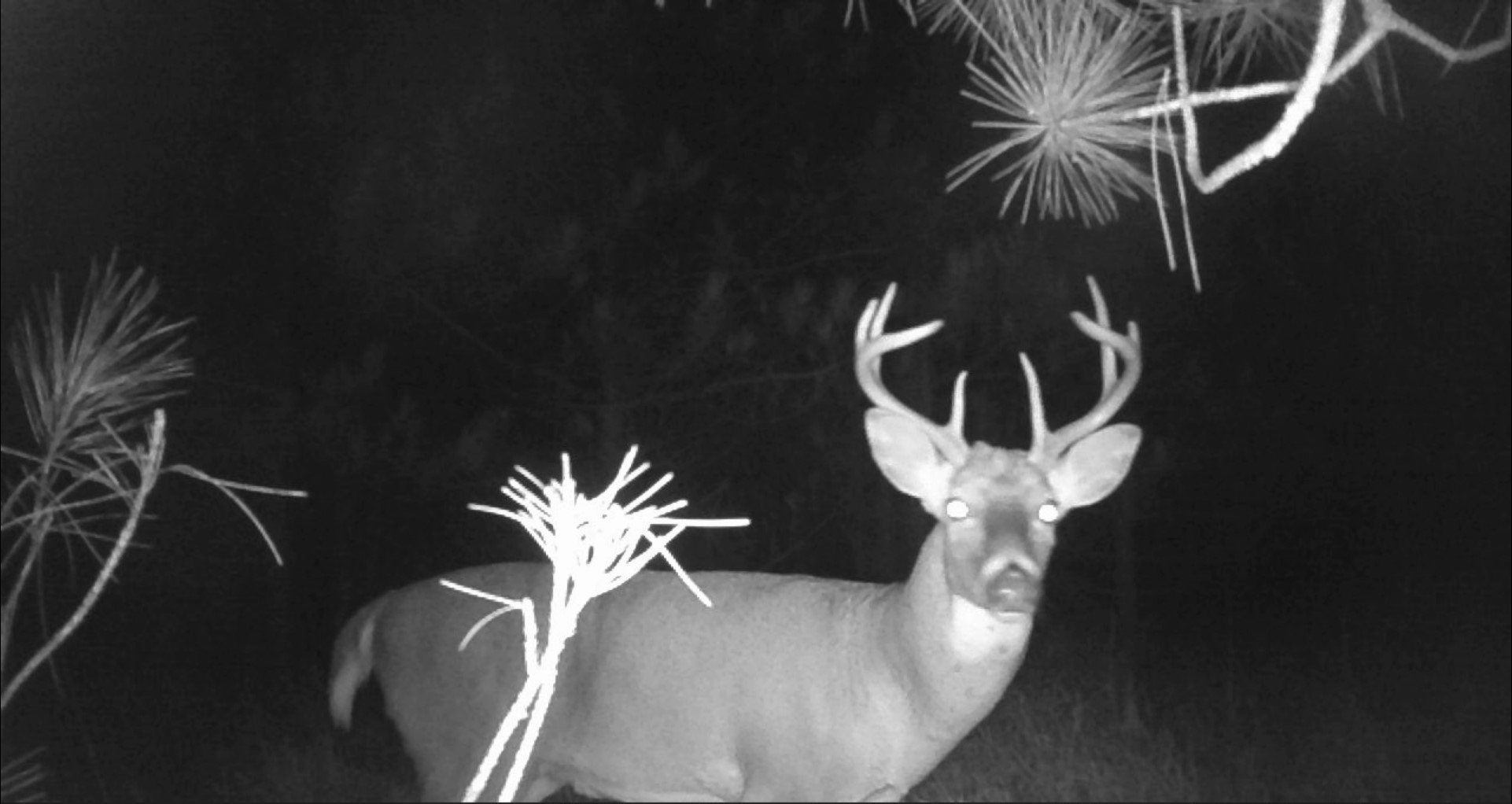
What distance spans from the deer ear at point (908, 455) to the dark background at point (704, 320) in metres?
0.09

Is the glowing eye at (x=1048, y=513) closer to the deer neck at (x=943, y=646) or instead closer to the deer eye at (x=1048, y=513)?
the deer eye at (x=1048, y=513)

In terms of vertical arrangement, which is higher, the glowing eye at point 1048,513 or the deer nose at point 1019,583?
the glowing eye at point 1048,513

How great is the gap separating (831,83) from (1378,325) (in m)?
0.98

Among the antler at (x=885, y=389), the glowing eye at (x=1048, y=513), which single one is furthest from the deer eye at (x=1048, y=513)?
the antler at (x=885, y=389)

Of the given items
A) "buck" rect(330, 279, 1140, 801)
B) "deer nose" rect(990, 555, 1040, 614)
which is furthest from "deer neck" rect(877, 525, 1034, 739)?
"deer nose" rect(990, 555, 1040, 614)

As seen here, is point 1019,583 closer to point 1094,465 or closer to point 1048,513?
point 1048,513

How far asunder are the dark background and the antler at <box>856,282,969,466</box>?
75 millimetres

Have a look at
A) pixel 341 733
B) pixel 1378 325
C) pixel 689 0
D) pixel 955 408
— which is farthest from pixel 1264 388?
pixel 341 733

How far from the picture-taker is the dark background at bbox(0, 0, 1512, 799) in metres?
A: 2.56

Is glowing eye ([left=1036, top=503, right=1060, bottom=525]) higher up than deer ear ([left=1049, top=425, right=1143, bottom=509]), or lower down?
lower down

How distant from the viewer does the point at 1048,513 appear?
2451 millimetres

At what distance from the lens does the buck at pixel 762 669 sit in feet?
8.22

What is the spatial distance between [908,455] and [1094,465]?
0.27 meters

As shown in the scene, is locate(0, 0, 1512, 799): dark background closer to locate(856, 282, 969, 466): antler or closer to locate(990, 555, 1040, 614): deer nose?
locate(856, 282, 969, 466): antler
